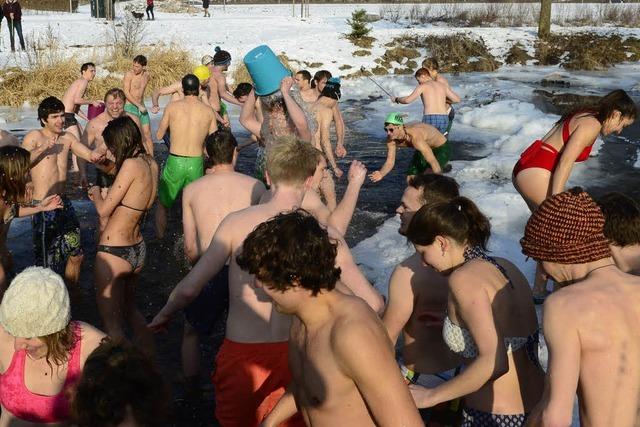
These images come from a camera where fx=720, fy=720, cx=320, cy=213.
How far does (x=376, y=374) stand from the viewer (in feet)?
6.78

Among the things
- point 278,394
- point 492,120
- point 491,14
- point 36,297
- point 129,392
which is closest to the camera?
point 129,392

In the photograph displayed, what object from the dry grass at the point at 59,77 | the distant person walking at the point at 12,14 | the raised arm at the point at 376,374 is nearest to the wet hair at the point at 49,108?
the raised arm at the point at 376,374

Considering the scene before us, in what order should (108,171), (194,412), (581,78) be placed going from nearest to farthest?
1. (194,412)
2. (108,171)
3. (581,78)

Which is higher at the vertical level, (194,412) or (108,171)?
(108,171)

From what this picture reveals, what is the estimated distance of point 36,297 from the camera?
2.54 m

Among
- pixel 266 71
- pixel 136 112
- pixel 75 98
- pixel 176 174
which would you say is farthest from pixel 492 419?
pixel 75 98

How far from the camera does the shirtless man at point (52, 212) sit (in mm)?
5477

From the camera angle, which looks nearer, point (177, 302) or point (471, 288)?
point (471, 288)

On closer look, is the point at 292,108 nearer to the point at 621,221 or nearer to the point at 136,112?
the point at 621,221

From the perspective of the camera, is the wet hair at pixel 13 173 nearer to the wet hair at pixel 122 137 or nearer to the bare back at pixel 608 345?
the wet hair at pixel 122 137

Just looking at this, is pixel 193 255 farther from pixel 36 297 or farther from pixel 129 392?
pixel 129 392

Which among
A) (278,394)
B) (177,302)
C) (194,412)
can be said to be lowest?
(194,412)

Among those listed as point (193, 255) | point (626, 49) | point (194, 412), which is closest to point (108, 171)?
point (193, 255)

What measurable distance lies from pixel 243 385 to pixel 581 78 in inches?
845
